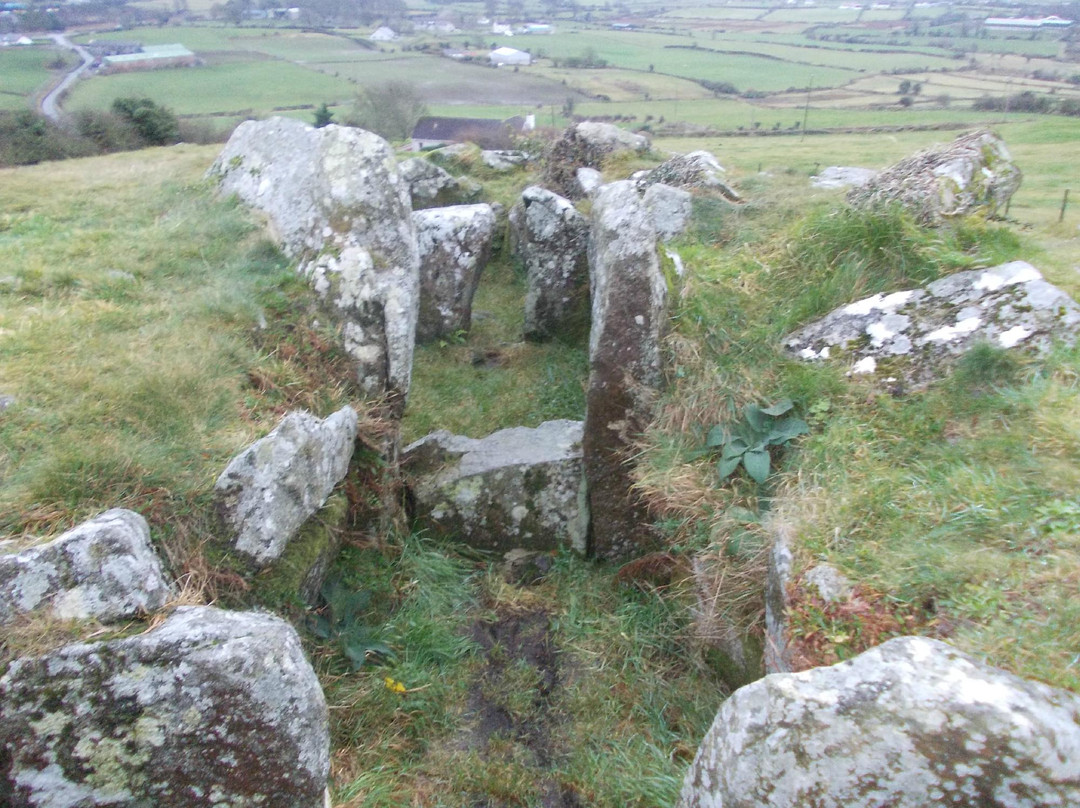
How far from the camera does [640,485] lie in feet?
Result: 18.5

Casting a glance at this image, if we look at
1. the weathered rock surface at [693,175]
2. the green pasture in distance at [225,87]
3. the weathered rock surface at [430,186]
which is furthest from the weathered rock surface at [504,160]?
the green pasture in distance at [225,87]

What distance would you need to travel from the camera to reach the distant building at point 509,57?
38.4 m

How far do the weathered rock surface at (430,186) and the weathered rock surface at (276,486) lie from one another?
8.44m

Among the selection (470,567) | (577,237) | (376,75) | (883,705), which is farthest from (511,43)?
(883,705)

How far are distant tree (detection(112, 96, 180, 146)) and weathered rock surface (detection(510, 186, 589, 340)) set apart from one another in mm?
14829

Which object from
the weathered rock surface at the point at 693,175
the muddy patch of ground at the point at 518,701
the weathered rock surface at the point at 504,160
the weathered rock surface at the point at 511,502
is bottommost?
the muddy patch of ground at the point at 518,701

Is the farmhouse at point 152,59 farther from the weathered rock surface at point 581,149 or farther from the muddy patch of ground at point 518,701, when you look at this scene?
the muddy patch of ground at point 518,701

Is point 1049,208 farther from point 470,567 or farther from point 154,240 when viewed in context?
point 154,240

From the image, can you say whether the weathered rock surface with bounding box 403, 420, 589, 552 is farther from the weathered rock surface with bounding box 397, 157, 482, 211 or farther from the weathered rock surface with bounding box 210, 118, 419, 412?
the weathered rock surface with bounding box 397, 157, 482, 211

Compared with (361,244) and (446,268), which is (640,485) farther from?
(446,268)

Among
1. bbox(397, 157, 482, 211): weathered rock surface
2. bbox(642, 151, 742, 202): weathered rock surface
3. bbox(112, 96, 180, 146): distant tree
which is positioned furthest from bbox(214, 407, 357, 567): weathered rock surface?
bbox(112, 96, 180, 146): distant tree

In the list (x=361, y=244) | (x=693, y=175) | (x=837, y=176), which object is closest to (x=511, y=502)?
(x=361, y=244)

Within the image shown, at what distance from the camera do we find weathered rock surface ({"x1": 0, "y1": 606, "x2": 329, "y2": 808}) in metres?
3.11

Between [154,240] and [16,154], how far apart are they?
12433 mm
